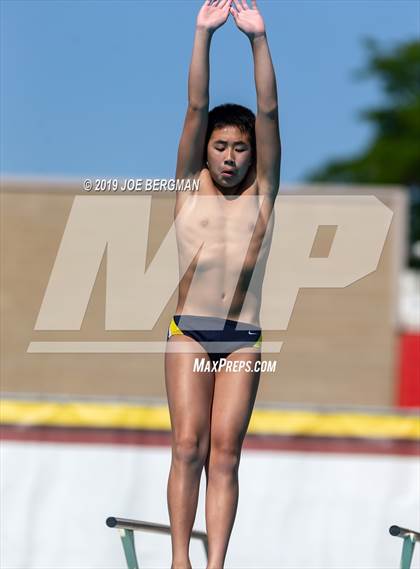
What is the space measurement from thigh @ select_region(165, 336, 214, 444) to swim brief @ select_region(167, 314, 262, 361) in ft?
Result: 0.11

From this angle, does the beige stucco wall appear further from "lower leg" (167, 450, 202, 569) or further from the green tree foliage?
the green tree foliage

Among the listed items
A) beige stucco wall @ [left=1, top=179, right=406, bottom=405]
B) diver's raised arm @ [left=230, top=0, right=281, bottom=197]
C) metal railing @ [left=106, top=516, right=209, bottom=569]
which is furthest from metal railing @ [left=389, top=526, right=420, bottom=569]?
beige stucco wall @ [left=1, top=179, right=406, bottom=405]

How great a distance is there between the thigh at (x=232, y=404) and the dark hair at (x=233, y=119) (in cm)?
82

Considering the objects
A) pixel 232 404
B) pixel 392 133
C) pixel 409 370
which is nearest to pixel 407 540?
pixel 232 404

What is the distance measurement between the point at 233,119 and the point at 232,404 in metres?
1.08

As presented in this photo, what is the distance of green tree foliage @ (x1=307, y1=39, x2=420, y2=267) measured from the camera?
5494cm

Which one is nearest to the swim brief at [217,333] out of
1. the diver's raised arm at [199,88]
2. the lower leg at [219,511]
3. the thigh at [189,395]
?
the thigh at [189,395]

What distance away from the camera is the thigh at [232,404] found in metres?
4.40

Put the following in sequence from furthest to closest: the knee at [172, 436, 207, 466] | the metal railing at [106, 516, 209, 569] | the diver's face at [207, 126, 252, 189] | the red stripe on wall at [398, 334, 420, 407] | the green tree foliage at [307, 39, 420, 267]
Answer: the green tree foliage at [307, 39, 420, 267]
the red stripe on wall at [398, 334, 420, 407]
the metal railing at [106, 516, 209, 569]
the diver's face at [207, 126, 252, 189]
the knee at [172, 436, 207, 466]

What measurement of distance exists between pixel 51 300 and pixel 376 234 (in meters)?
4.69

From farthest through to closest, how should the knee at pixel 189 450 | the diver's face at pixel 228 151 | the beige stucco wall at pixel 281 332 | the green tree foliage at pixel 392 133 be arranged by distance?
the green tree foliage at pixel 392 133 < the beige stucco wall at pixel 281 332 < the diver's face at pixel 228 151 < the knee at pixel 189 450

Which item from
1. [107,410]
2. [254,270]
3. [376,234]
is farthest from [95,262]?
[254,270]

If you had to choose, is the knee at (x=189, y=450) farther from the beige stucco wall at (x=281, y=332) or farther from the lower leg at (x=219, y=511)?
the beige stucco wall at (x=281, y=332)

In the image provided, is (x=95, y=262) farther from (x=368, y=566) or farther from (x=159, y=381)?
(x=368, y=566)
